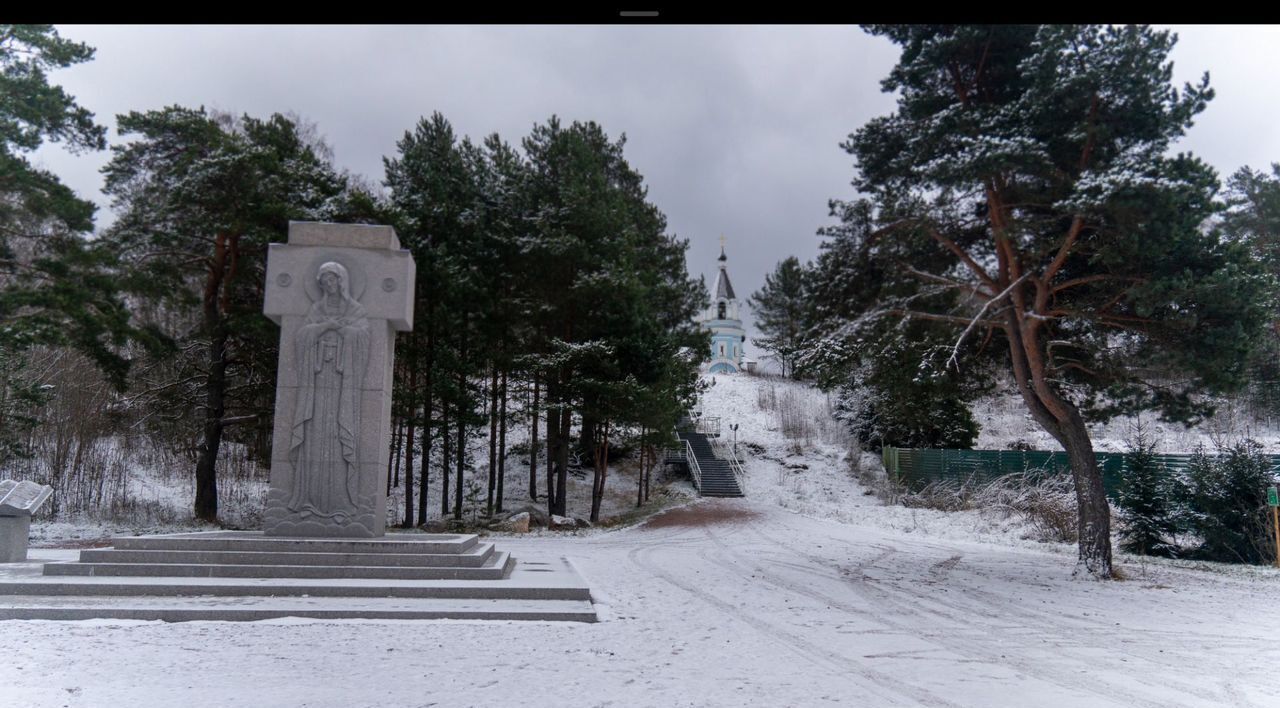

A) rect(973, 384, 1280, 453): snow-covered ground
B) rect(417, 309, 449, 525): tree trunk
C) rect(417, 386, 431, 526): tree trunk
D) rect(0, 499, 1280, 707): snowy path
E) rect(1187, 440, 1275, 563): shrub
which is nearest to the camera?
rect(0, 499, 1280, 707): snowy path

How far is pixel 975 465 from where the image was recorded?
964 inches

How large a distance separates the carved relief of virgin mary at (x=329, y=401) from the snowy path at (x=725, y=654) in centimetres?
310

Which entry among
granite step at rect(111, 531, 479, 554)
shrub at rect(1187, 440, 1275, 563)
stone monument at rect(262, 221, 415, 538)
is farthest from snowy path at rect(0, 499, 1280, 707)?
shrub at rect(1187, 440, 1275, 563)

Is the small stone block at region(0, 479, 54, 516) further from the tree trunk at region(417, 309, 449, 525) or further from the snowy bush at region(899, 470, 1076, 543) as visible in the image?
the snowy bush at region(899, 470, 1076, 543)

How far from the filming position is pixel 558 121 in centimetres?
2248

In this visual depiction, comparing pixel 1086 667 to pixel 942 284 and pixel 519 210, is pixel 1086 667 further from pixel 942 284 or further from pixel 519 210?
pixel 519 210

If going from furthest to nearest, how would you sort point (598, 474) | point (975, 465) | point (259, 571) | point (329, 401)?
point (975, 465)
point (598, 474)
point (329, 401)
point (259, 571)

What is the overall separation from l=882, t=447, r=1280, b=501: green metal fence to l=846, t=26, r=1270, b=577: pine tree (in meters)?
9.41

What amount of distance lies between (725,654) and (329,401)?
6.00 meters

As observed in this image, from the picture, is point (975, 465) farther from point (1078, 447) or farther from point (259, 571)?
point (259, 571)

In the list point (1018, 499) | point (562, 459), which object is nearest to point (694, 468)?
point (562, 459)

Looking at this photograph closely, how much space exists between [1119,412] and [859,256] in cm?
504

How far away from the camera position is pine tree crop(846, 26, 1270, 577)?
9852mm

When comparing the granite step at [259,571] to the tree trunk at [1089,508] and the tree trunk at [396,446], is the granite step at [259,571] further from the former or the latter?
the tree trunk at [396,446]
